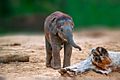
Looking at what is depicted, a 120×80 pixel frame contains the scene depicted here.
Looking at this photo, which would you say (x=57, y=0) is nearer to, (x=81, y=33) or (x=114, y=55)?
(x=81, y=33)

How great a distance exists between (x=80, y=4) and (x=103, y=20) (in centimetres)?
75

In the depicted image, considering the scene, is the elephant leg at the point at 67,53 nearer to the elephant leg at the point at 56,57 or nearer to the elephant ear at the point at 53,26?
the elephant leg at the point at 56,57

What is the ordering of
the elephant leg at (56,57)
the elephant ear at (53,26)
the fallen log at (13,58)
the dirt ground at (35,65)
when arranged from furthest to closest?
the fallen log at (13,58) < the elephant leg at (56,57) < the elephant ear at (53,26) < the dirt ground at (35,65)

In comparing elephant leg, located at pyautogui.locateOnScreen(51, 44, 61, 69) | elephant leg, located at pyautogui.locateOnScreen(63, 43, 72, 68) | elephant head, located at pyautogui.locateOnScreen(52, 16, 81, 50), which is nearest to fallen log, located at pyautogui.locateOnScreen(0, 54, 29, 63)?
elephant leg, located at pyautogui.locateOnScreen(51, 44, 61, 69)

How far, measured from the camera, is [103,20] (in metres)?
16.4

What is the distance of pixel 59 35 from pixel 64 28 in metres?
0.17

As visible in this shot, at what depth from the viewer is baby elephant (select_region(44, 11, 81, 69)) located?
1018 cm

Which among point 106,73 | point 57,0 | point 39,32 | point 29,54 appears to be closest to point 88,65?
point 106,73

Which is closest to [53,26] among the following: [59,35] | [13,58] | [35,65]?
[59,35]

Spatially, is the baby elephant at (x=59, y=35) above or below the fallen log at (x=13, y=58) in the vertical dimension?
above

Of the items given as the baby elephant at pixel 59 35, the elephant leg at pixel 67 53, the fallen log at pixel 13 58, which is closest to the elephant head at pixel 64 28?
the baby elephant at pixel 59 35

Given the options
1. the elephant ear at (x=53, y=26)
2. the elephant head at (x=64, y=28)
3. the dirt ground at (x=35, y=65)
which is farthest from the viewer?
the elephant ear at (x=53, y=26)

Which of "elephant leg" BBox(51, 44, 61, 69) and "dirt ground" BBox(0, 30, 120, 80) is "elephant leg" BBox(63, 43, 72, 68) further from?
"dirt ground" BBox(0, 30, 120, 80)

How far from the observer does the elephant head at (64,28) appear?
10.1 m
